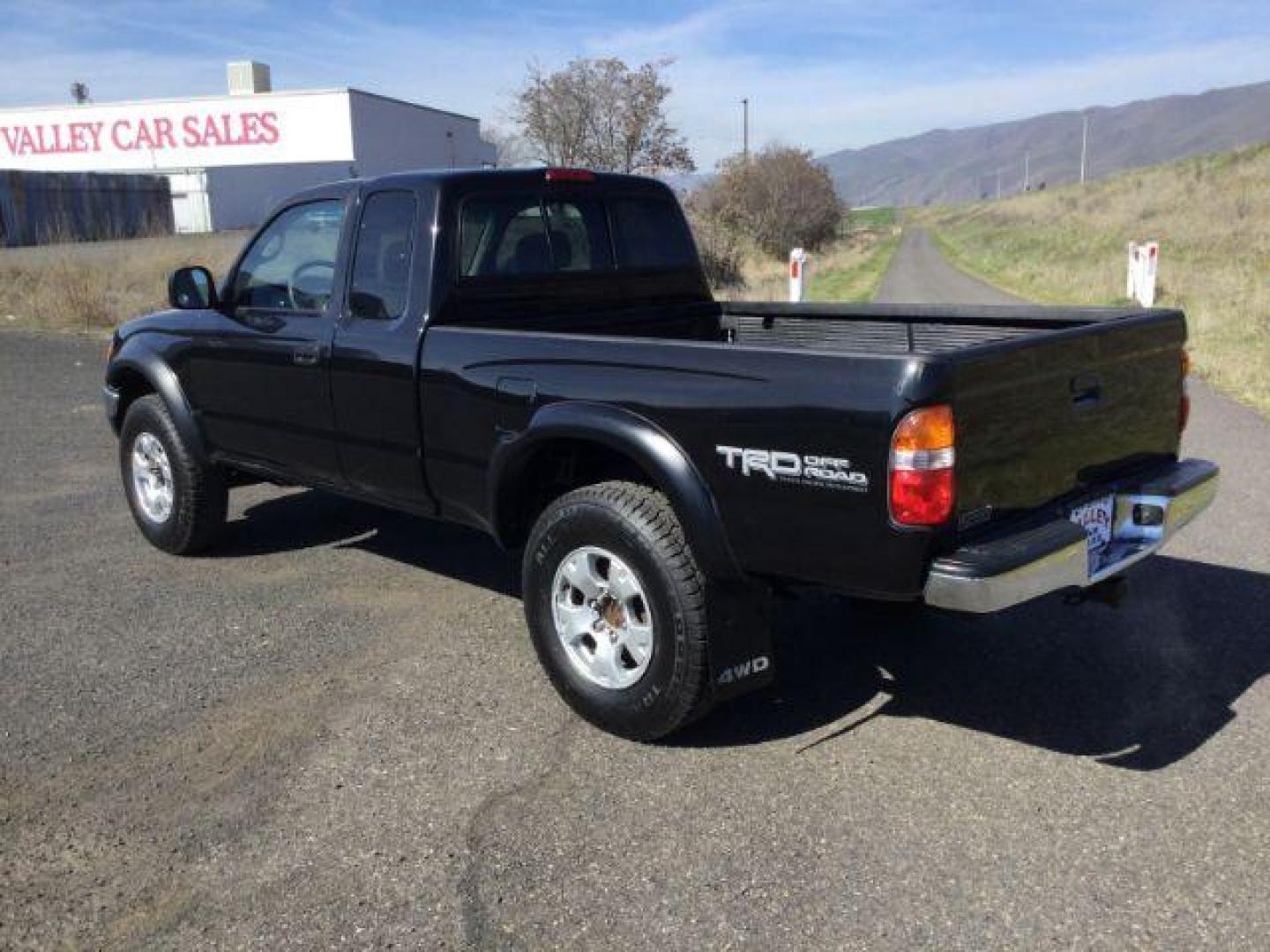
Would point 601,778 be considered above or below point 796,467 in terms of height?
below

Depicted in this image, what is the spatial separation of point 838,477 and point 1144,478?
141 cm

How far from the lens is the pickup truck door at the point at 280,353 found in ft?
16.0

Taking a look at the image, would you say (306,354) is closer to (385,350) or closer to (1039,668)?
(385,350)

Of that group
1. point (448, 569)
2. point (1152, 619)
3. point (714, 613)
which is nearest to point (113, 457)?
point (448, 569)

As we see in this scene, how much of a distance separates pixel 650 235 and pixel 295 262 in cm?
167

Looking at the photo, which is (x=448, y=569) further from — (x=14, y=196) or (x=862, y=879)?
(x=14, y=196)

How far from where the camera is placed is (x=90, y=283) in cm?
1744

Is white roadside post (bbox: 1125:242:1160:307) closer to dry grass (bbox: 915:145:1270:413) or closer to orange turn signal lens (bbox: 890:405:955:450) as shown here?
dry grass (bbox: 915:145:1270:413)

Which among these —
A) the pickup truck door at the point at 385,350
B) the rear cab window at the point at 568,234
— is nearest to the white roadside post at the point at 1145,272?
the rear cab window at the point at 568,234

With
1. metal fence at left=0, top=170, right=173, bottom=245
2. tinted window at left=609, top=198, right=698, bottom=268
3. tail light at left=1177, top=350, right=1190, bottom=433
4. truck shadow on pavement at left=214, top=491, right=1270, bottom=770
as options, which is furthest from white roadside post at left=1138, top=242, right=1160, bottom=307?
metal fence at left=0, top=170, right=173, bottom=245

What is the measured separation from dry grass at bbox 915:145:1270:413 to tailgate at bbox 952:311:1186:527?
6556mm

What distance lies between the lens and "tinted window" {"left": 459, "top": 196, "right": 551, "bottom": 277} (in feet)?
14.8

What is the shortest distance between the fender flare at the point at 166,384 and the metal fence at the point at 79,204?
2227cm

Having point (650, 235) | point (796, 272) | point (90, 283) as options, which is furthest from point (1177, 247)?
point (650, 235)
